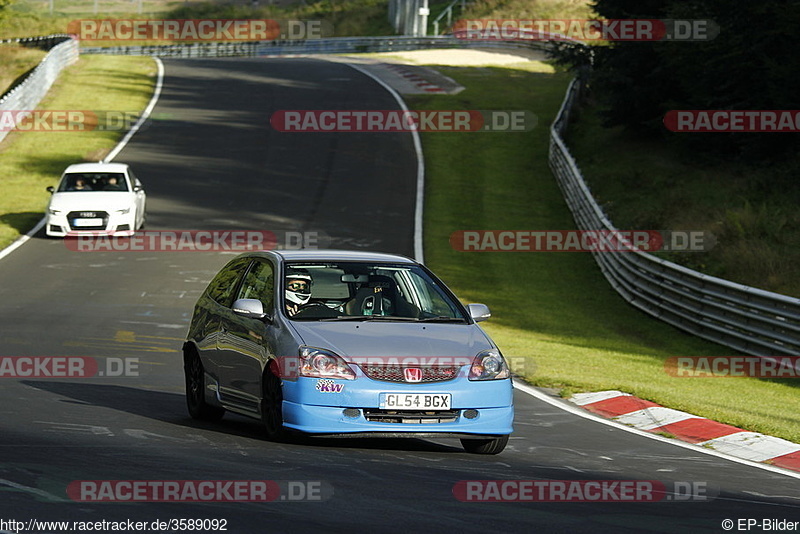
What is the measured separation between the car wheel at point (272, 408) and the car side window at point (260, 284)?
0.72 m

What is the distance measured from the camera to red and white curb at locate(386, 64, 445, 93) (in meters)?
52.8

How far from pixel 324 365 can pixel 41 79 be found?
132 feet

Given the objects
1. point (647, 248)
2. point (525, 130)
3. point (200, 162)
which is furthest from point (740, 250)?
point (525, 130)

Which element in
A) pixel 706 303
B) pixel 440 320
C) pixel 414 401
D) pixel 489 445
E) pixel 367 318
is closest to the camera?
pixel 414 401

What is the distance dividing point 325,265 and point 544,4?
7555cm

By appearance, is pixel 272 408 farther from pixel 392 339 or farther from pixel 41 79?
pixel 41 79

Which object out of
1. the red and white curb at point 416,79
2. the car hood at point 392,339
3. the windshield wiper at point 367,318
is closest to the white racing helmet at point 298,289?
the windshield wiper at point 367,318

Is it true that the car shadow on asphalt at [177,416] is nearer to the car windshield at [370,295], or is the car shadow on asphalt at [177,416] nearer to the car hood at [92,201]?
the car windshield at [370,295]

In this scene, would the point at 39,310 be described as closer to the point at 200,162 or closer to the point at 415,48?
the point at 200,162

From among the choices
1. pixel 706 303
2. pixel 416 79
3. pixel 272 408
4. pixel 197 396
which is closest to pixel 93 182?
pixel 706 303

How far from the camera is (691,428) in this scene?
41.2 ft

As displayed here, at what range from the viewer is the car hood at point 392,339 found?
9.77 metres

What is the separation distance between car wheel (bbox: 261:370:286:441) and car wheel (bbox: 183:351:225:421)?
130 cm

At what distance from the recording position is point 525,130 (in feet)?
153
